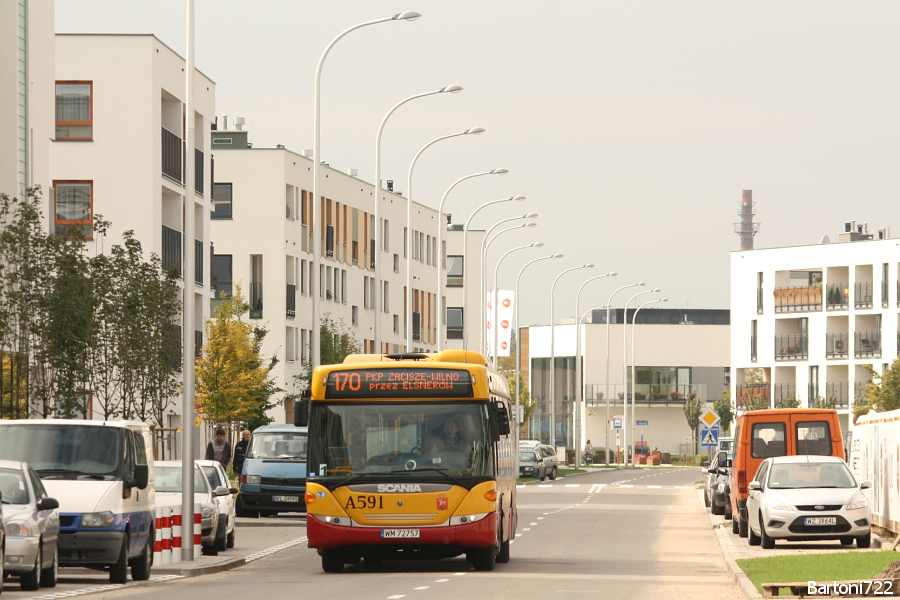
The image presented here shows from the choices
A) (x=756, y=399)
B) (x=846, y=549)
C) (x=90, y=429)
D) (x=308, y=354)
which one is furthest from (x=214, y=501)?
(x=756, y=399)

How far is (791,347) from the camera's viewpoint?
346ft

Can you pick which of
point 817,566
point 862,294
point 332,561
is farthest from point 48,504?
point 862,294

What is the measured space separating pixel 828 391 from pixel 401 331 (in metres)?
29.9

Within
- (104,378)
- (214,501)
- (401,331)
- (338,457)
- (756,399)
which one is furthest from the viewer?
(756,399)

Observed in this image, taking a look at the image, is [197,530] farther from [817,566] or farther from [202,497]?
[817,566]

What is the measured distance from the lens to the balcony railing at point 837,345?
101m

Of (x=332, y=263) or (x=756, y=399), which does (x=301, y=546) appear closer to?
(x=332, y=263)

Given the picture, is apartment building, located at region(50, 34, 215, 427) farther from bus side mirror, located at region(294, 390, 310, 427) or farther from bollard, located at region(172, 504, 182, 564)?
bus side mirror, located at region(294, 390, 310, 427)

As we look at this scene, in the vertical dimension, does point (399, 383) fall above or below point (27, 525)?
above

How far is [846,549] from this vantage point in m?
27.2

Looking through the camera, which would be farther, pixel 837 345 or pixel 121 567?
pixel 837 345

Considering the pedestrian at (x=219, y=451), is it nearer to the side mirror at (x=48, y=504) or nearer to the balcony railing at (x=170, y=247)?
the balcony railing at (x=170, y=247)

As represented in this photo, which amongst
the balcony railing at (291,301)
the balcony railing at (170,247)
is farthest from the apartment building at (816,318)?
the balcony railing at (170,247)

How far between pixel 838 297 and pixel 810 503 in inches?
3012
